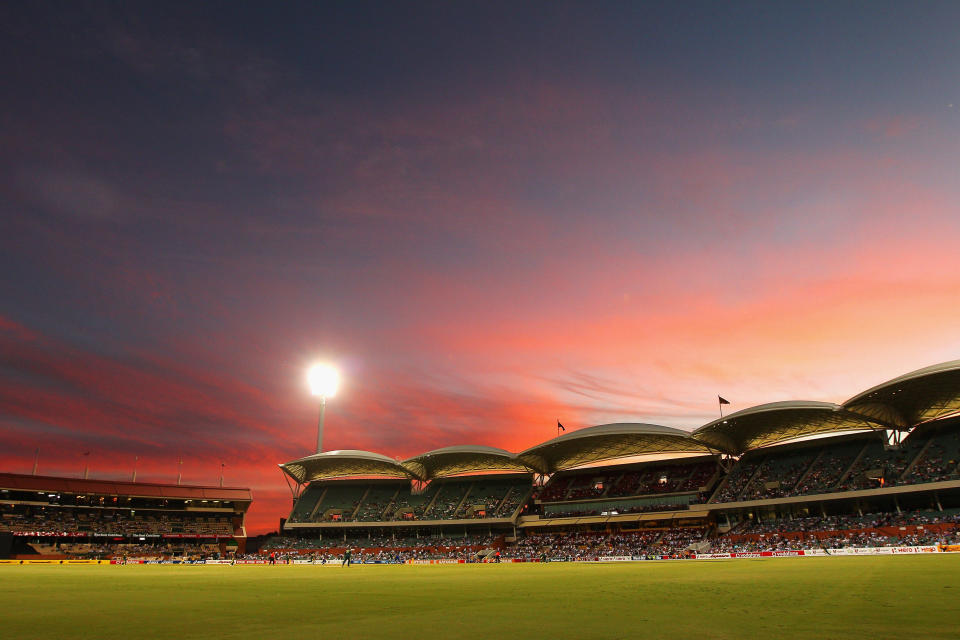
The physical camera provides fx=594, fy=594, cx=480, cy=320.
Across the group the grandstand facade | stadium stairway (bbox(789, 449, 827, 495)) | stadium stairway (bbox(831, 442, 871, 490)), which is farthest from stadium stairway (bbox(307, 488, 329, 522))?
stadium stairway (bbox(831, 442, 871, 490))

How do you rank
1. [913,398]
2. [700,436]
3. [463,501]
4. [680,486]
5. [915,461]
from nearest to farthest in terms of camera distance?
1. [913,398]
2. [915,461]
3. [700,436]
4. [680,486]
5. [463,501]

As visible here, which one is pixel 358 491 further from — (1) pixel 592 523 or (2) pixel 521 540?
(1) pixel 592 523

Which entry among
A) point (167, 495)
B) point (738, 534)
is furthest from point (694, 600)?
point (167, 495)

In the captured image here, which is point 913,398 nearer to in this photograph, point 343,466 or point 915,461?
point 915,461

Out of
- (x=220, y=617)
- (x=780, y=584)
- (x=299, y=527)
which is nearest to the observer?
(x=220, y=617)

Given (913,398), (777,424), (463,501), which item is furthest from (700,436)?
(463,501)

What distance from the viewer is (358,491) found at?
375 ft

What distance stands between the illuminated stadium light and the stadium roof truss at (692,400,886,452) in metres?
59.6

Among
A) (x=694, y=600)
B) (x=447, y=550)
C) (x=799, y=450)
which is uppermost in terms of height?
→ (x=799, y=450)

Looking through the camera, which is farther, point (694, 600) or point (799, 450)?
point (799, 450)

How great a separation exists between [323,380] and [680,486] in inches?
2367

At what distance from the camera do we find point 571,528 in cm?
9000

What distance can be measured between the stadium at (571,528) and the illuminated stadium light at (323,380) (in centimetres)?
1106

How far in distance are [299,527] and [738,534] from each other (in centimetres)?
7558
